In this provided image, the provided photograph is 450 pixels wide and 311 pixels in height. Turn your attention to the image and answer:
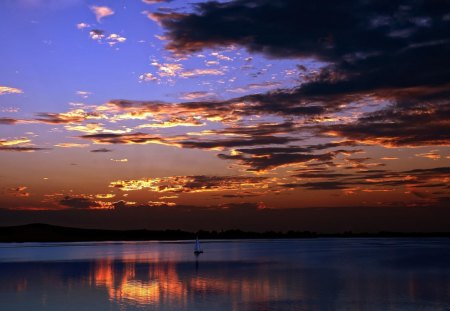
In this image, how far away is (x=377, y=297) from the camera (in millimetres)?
42906

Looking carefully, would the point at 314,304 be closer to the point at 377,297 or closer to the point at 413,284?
the point at 377,297

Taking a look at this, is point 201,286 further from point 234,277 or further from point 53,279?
point 53,279

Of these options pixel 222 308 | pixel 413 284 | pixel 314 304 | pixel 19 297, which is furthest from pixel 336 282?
pixel 19 297

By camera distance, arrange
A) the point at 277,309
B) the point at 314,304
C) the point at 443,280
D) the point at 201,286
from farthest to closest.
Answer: the point at 443,280, the point at 201,286, the point at 314,304, the point at 277,309

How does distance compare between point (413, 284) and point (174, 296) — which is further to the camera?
point (413, 284)

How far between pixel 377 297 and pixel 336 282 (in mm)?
12411

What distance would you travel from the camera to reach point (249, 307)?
3753 centimetres

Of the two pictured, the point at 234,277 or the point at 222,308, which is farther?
the point at 234,277

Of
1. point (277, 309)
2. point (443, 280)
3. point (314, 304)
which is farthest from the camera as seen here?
point (443, 280)

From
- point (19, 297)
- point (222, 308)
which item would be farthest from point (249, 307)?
point (19, 297)

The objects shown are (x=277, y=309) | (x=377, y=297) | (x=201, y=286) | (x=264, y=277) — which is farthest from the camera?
(x=264, y=277)

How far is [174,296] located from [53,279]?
21.8 m

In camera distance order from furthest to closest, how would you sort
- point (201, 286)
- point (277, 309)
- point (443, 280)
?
1. point (443, 280)
2. point (201, 286)
3. point (277, 309)

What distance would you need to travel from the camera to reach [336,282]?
55.2 m
